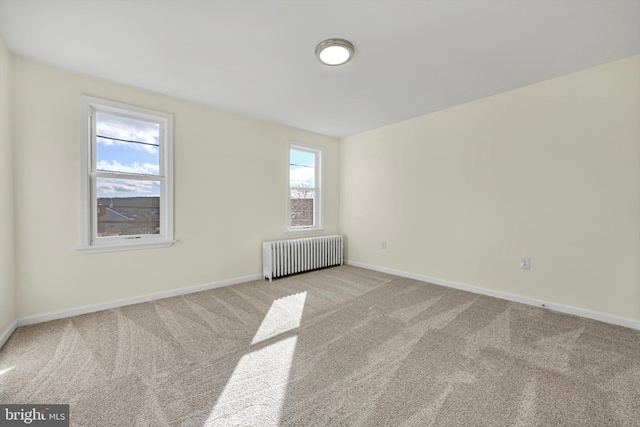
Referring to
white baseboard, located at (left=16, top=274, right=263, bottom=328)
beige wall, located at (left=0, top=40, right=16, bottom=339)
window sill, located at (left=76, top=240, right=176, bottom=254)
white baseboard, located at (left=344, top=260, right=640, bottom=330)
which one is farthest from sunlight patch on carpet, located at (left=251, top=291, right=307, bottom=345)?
beige wall, located at (left=0, top=40, right=16, bottom=339)

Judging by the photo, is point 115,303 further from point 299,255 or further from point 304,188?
point 304,188

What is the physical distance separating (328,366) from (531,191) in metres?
2.93

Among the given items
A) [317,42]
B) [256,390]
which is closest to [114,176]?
[317,42]

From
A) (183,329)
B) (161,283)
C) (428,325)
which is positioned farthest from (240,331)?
(428,325)

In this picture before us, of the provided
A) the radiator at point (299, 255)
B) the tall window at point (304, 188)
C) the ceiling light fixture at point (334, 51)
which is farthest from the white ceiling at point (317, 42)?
the radiator at point (299, 255)

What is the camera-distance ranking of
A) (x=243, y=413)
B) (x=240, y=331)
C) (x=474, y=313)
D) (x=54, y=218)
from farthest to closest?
(x=474, y=313), (x=54, y=218), (x=240, y=331), (x=243, y=413)

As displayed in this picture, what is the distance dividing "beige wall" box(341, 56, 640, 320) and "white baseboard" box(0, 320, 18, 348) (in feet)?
14.4

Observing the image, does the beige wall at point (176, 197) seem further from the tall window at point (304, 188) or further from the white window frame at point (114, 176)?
the tall window at point (304, 188)

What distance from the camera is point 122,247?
2926 millimetres

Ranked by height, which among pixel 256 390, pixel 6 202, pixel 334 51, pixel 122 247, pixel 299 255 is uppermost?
pixel 334 51

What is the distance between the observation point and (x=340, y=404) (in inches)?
59.2

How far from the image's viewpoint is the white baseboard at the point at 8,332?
6.96ft

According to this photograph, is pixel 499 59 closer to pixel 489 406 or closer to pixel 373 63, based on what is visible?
pixel 373 63

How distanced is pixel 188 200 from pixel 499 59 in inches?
147
